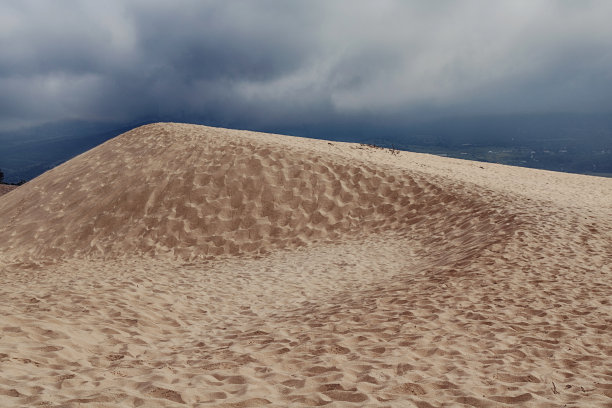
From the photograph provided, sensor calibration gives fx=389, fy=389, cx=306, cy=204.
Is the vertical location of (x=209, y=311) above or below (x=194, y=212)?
below

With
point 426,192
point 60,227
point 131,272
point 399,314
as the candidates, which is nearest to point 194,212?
point 131,272

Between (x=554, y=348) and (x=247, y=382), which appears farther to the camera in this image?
(x=554, y=348)

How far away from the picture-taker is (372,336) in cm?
589

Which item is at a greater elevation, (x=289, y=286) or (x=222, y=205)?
(x=222, y=205)

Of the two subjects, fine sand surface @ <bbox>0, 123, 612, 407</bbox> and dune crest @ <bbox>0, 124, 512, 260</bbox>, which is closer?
fine sand surface @ <bbox>0, 123, 612, 407</bbox>

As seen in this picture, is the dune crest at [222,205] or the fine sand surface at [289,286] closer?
the fine sand surface at [289,286]

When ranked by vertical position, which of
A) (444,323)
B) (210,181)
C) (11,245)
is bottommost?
(11,245)

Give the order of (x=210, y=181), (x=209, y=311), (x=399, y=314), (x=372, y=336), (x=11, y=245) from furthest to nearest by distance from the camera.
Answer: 1. (x=210, y=181)
2. (x=11, y=245)
3. (x=209, y=311)
4. (x=399, y=314)
5. (x=372, y=336)

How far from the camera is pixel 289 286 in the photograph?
9.44 m

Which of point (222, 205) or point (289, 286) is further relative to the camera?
point (222, 205)

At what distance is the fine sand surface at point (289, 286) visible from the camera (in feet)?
14.2

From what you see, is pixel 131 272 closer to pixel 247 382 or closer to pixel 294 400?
pixel 247 382

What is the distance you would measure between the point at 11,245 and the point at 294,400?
1525cm

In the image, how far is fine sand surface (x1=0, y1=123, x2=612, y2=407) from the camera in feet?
14.2
